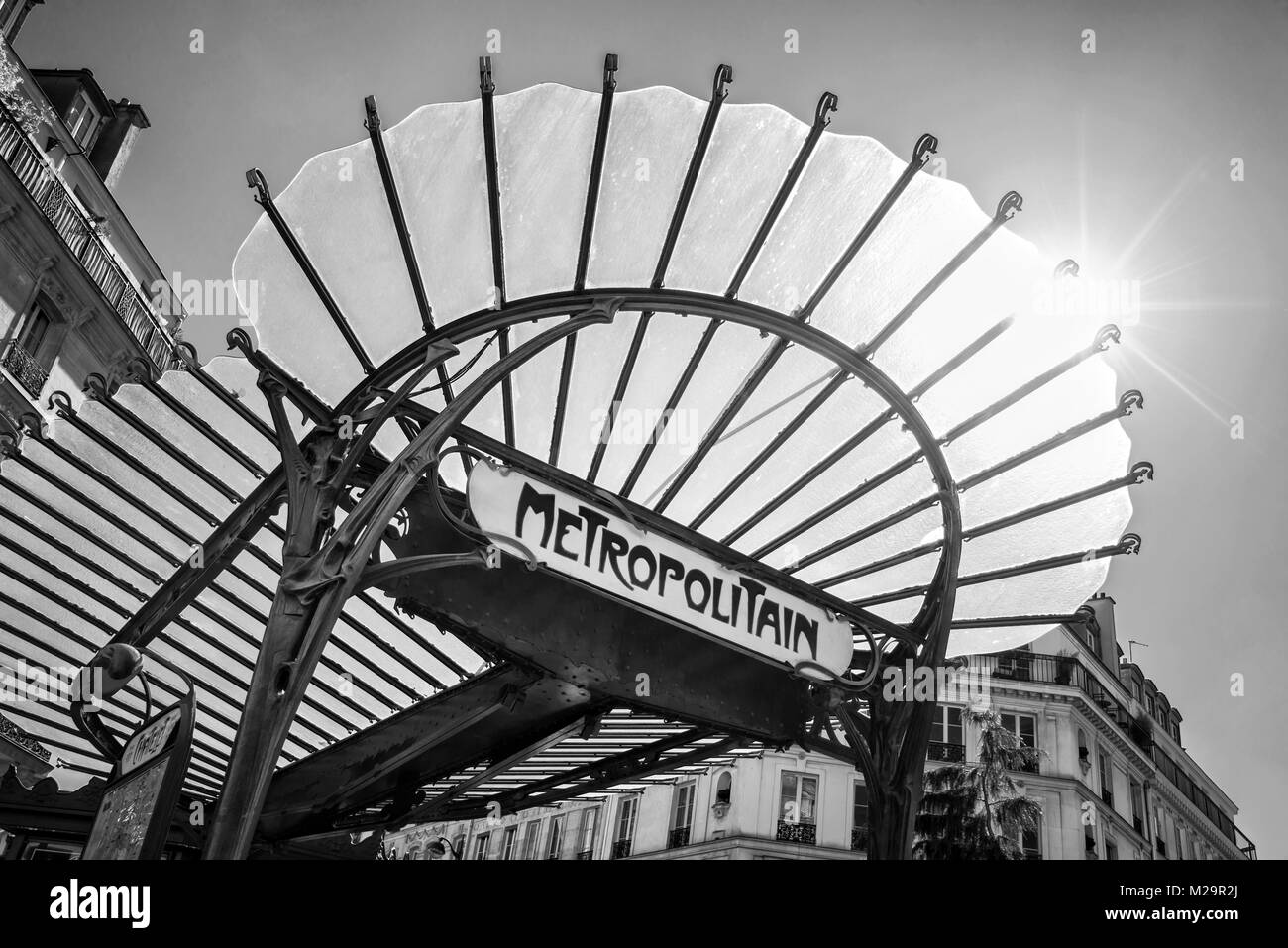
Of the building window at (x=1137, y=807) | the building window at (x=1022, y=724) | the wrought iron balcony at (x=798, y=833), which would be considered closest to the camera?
the wrought iron balcony at (x=798, y=833)

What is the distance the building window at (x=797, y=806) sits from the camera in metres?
39.9

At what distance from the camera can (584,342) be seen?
253 inches

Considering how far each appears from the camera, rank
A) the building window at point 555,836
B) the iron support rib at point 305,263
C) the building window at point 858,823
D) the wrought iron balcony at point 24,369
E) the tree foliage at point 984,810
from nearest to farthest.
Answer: the iron support rib at point 305,263, the wrought iron balcony at point 24,369, the tree foliage at point 984,810, the building window at point 858,823, the building window at point 555,836

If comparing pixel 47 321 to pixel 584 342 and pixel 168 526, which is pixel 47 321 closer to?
pixel 168 526

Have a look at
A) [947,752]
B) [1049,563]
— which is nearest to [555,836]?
[947,752]

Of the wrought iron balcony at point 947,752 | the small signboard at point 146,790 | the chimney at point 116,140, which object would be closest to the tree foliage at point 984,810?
the wrought iron balcony at point 947,752

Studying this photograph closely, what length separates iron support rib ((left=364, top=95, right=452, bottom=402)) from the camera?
→ 502 cm

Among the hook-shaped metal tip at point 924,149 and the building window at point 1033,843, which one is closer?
the hook-shaped metal tip at point 924,149

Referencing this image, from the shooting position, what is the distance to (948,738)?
42250mm

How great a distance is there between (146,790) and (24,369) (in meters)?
19.5

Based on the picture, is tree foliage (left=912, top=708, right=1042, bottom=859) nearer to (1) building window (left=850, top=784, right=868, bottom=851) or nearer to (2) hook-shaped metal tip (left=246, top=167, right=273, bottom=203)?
(1) building window (left=850, top=784, right=868, bottom=851)

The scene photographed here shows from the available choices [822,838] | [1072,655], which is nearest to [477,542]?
[822,838]

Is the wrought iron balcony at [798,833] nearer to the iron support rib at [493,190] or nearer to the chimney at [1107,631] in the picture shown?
the chimney at [1107,631]
